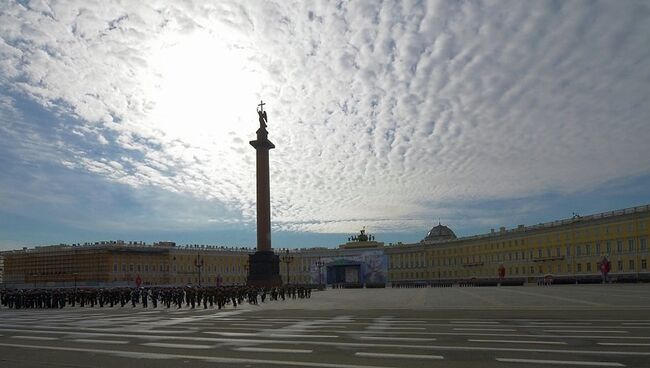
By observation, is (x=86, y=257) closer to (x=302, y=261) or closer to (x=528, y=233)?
(x=302, y=261)

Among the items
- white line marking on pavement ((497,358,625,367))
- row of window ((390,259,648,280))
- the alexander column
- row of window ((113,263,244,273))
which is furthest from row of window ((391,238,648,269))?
white line marking on pavement ((497,358,625,367))

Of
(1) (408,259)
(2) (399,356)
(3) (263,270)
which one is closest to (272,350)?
(2) (399,356)

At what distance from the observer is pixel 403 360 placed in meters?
14.7

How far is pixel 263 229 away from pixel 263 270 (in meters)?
5.10

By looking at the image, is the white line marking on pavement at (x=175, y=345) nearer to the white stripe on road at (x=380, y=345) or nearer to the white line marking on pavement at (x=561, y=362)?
the white stripe on road at (x=380, y=345)

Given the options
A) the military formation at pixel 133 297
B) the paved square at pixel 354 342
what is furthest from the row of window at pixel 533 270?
the paved square at pixel 354 342

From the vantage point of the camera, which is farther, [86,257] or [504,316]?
[86,257]

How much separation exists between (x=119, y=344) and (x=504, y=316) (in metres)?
17.8

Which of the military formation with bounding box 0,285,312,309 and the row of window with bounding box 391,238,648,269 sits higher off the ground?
the row of window with bounding box 391,238,648,269

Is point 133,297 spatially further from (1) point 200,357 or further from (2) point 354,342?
(1) point 200,357

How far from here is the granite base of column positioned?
69.0m

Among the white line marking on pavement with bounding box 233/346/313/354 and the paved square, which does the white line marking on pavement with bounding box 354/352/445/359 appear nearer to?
the paved square

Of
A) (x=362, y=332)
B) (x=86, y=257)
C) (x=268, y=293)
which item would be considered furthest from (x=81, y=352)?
(x=86, y=257)

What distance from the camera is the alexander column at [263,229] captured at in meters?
69.3
